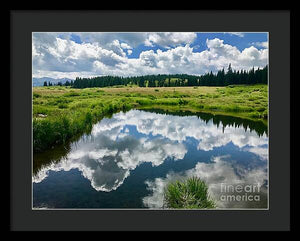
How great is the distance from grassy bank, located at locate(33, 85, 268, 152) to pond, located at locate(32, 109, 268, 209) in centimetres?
15

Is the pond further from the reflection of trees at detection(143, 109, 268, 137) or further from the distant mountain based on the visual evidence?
the distant mountain

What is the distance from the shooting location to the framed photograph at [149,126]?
1867mm

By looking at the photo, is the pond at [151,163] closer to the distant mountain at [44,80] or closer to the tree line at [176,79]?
the tree line at [176,79]

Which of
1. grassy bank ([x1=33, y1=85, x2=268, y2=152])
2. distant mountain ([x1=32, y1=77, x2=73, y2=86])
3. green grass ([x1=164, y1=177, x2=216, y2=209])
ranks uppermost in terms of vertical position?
distant mountain ([x1=32, y1=77, x2=73, y2=86])

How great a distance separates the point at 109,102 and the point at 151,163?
2.89 ft

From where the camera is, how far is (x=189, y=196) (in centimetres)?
213

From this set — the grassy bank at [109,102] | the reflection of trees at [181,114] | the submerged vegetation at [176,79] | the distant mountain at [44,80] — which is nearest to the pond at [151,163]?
the reflection of trees at [181,114]

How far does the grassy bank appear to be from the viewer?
2.38 metres

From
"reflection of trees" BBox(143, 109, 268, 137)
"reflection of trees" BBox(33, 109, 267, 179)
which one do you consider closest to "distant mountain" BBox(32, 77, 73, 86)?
"reflection of trees" BBox(33, 109, 267, 179)

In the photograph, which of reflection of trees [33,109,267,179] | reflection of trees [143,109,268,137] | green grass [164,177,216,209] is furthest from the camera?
reflection of trees [143,109,268,137]
